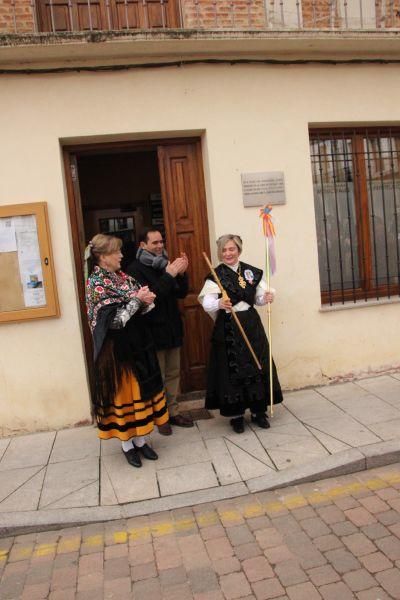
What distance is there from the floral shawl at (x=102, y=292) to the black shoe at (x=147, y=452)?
1.13 metres

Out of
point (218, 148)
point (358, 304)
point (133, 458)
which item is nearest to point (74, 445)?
point (133, 458)

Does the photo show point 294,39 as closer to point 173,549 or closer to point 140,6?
point 140,6

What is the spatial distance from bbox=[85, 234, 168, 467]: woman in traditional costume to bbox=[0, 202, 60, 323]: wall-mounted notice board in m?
1.07

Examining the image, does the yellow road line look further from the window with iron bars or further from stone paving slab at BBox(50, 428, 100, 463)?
the window with iron bars

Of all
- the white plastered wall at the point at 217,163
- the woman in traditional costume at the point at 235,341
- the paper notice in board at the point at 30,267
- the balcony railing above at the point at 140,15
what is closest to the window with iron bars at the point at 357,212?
the white plastered wall at the point at 217,163

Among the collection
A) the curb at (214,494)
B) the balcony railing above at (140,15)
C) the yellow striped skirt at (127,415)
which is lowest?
the curb at (214,494)

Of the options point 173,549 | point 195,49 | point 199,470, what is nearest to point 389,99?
point 195,49

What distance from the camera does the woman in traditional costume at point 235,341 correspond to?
4430 millimetres

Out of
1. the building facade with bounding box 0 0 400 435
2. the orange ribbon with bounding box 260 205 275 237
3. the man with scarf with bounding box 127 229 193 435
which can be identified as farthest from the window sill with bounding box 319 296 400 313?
the man with scarf with bounding box 127 229 193 435

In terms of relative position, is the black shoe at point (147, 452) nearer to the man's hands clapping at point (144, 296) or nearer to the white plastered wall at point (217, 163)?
the white plastered wall at point (217, 163)

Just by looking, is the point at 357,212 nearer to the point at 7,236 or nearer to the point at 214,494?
the point at 214,494

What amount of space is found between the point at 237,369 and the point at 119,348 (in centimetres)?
111

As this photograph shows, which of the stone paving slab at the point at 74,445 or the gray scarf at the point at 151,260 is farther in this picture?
the gray scarf at the point at 151,260

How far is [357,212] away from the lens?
5867 mm
